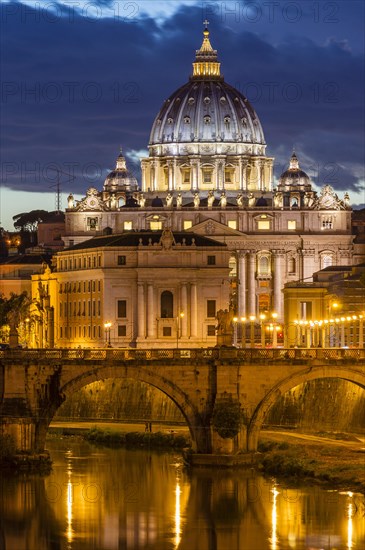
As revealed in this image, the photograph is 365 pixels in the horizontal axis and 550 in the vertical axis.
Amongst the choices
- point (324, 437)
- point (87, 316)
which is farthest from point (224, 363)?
point (87, 316)

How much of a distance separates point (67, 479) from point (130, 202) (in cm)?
11344

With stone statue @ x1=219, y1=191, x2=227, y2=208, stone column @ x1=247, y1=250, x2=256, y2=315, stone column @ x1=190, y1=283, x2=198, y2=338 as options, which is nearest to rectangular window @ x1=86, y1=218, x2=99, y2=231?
stone statue @ x1=219, y1=191, x2=227, y2=208

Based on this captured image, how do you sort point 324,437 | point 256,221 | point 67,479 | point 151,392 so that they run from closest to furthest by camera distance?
point 67,479 < point 324,437 < point 151,392 < point 256,221

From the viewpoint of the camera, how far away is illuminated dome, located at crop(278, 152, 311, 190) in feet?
639

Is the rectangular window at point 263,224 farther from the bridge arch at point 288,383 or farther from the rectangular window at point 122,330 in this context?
the bridge arch at point 288,383

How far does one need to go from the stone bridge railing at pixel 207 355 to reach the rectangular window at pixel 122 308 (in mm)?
60571

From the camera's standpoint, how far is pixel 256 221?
184m

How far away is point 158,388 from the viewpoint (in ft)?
263

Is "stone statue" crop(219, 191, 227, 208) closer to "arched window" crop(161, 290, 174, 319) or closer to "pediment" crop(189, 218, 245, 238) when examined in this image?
"pediment" crop(189, 218, 245, 238)

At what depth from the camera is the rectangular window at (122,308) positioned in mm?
143125

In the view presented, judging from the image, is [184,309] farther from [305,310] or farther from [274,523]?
[274,523]

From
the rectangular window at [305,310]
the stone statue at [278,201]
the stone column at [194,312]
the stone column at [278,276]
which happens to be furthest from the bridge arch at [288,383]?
the stone statue at [278,201]

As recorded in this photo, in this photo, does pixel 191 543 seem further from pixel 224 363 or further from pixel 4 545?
pixel 224 363

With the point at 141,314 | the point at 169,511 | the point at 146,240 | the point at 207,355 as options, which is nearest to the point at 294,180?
the point at 146,240
